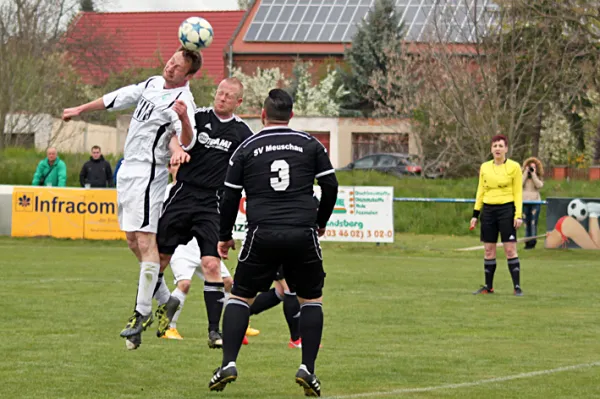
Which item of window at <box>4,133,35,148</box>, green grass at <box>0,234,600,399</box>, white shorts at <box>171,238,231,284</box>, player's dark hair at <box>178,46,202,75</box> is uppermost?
window at <box>4,133,35,148</box>

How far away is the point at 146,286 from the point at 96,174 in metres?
17.9

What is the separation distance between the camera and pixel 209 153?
9.45m

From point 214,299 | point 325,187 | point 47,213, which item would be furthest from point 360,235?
point 325,187

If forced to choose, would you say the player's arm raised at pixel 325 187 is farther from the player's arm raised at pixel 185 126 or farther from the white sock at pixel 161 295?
the white sock at pixel 161 295

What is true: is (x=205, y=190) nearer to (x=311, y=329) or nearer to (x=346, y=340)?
(x=346, y=340)

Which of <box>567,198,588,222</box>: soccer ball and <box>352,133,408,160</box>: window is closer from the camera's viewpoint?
<box>567,198,588,222</box>: soccer ball

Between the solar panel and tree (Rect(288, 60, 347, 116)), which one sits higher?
the solar panel

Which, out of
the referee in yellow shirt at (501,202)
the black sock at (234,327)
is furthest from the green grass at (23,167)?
the black sock at (234,327)

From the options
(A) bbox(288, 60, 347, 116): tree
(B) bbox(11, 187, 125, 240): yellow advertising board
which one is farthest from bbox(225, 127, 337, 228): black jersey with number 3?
(A) bbox(288, 60, 347, 116): tree

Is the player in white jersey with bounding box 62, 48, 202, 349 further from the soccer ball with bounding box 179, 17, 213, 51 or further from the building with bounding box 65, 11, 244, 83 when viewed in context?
the building with bounding box 65, 11, 244, 83

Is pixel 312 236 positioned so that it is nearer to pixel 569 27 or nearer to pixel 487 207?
pixel 487 207

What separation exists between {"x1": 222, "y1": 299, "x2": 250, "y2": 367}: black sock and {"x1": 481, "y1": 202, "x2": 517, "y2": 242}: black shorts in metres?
8.23

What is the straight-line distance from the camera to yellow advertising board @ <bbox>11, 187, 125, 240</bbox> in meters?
25.7

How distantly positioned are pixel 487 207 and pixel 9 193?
46.0 feet
